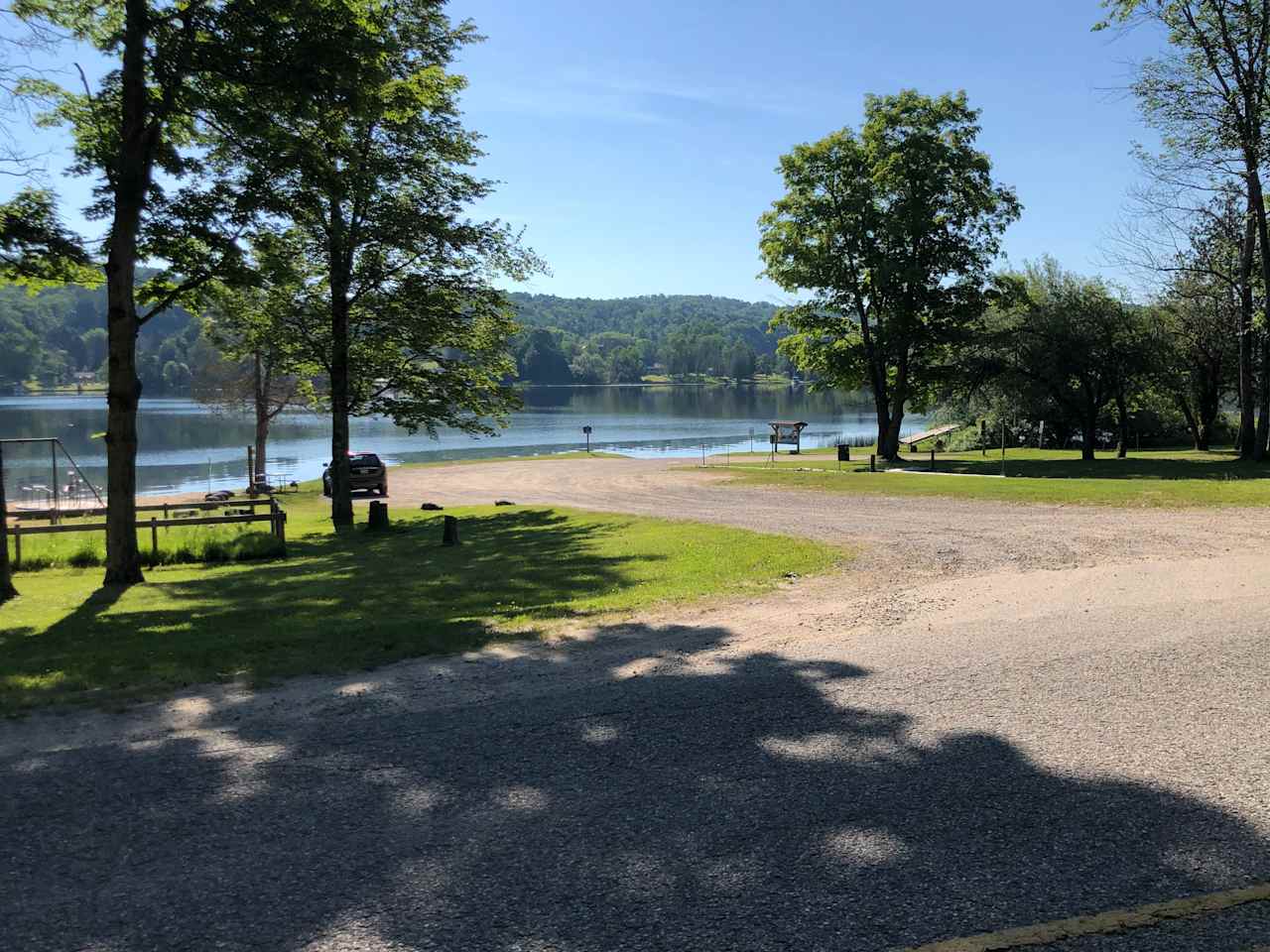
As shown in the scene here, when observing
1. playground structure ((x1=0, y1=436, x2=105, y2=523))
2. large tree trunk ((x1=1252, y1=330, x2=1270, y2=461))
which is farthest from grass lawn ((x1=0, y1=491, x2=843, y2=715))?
large tree trunk ((x1=1252, y1=330, x2=1270, y2=461))

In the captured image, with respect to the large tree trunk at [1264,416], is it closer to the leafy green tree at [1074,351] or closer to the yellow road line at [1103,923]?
the leafy green tree at [1074,351]

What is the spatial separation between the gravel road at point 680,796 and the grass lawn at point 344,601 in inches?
33.3

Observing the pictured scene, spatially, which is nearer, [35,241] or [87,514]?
[35,241]

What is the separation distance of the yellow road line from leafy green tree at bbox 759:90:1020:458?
35.7 metres

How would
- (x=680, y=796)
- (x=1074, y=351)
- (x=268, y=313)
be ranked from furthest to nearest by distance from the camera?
(x=1074, y=351) → (x=268, y=313) → (x=680, y=796)

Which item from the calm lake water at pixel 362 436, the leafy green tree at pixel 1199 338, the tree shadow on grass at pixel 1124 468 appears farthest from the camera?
the calm lake water at pixel 362 436

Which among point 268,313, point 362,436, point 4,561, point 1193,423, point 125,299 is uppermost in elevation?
point 268,313

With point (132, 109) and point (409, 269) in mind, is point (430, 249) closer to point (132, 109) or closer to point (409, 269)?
point (409, 269)

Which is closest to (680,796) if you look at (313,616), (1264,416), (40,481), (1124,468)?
(313,616)

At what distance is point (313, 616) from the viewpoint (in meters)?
10.1

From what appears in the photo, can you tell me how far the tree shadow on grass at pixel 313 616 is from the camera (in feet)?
25.0

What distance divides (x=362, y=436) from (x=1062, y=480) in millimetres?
66019

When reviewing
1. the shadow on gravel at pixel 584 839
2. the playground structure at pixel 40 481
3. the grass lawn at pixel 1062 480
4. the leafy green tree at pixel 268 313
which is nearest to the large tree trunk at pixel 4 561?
the leafy green tree at pixel 268 313

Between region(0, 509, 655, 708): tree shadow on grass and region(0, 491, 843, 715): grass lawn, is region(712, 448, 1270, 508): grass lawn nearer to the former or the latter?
region(0, 491, 843, 715): grass lawn
